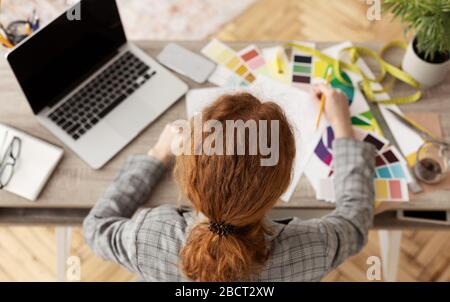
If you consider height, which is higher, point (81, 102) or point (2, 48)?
point (2, 48)

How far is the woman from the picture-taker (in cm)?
82

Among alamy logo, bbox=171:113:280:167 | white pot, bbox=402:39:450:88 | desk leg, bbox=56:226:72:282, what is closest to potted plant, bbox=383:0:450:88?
white pot, bbox=402:39:450:88

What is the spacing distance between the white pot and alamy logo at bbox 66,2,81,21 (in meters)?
0.89

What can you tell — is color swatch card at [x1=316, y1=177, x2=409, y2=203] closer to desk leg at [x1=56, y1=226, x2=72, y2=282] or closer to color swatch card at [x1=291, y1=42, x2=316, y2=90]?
color swatch card at [x1=291, y1=42, x2=316, y2=90]

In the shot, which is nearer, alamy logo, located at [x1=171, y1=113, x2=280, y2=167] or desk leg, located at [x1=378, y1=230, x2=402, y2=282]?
alamy logo, located at [x1=171, y1=113, x2=280, y2=167]

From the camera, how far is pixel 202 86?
4.44 feet

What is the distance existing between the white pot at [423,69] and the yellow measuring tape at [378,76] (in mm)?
17

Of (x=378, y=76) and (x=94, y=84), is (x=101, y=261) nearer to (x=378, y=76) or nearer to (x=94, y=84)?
(x=94, y=84)

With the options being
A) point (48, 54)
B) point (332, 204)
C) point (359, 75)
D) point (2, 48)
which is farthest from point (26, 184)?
point (359, 75)

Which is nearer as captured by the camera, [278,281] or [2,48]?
[278,281]

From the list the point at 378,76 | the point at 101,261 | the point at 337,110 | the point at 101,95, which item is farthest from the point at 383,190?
the point at 101,261

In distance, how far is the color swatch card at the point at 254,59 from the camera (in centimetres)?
A: 139

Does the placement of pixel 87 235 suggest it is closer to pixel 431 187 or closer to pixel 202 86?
pixel 202 86
